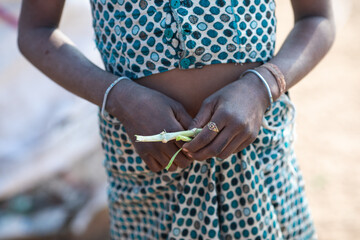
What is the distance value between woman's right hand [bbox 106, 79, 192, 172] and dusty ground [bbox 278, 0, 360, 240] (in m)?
2.11

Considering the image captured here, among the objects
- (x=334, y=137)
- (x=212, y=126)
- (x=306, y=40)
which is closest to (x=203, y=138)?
(x=212, y=126)

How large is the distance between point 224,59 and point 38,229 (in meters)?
2.06

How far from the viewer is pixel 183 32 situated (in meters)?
1.19

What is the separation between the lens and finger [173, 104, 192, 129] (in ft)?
3.81

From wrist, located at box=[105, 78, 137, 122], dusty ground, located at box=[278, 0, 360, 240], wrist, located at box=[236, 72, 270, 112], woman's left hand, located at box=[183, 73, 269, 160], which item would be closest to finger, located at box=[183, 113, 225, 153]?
woman's left hand, located at box=[183, 73, 269, 160]

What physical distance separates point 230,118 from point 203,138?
83mm

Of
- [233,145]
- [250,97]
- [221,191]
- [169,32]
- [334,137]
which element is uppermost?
[169,32]

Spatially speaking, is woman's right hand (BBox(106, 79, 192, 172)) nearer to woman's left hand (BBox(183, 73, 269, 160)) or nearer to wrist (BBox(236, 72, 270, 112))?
woman's left hand (BBox(183, 73, 269, 160))

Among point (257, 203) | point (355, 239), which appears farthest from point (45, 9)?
point (355, 239)

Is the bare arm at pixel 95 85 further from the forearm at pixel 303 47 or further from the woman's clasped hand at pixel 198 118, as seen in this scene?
the forearm at pixel 303 47

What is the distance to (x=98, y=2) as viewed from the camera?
51.3 inches

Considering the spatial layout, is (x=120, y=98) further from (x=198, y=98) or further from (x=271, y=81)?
(x=271, y=81)

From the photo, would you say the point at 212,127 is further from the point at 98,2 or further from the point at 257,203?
the point at 98,2

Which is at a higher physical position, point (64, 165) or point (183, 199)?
point (183, 199)
